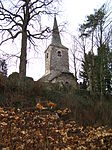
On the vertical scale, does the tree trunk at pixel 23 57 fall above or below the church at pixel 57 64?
below

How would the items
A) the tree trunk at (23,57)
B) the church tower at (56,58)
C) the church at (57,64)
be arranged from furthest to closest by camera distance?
the church tower at (56,58) < the church at (57,64) < the tree trunk at (23,57)

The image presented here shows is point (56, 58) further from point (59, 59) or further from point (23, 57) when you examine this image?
point (23, 57)

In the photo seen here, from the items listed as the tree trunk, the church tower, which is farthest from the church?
the tree trunk

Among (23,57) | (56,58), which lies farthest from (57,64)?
(23,57)

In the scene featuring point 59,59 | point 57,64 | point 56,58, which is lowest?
point 57,64

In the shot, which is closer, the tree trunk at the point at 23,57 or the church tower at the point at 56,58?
the tree trunk at the point at 23,57

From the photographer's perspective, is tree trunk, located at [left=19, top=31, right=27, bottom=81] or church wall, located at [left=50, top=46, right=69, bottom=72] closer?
tree trunk, located at [left=19, top=31, right=27, bottom=81]

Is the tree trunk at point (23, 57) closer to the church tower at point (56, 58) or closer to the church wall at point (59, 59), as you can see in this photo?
the church tower at point (56, 58)

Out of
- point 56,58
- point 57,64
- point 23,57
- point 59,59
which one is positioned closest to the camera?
point 23,57

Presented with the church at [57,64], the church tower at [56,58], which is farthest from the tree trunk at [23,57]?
the church tower at [56,58]

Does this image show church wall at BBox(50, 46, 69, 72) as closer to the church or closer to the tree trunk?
the church

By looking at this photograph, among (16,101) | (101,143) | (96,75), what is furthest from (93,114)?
(96,75)

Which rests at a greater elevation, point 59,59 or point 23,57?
point 59,59

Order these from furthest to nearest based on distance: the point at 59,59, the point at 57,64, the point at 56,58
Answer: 1. the point at 59,59
2. the point at 56,58
3. the point at 57,64
